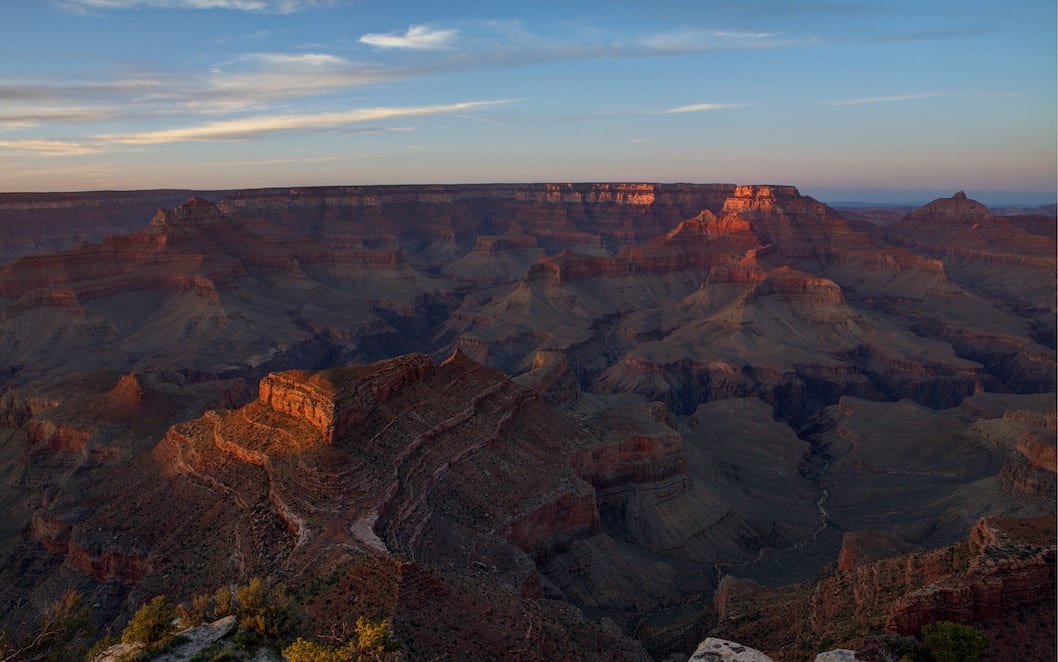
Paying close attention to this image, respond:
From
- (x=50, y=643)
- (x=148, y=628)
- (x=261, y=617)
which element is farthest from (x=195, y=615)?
(x=50, y=643)

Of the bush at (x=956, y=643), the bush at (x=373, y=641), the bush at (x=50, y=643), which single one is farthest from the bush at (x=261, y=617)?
the bush at (x=956, y=643)

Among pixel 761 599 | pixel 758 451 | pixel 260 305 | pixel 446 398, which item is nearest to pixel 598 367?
pixel 758 451

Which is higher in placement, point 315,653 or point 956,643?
point 315,653

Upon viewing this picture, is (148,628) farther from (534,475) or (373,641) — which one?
(534,475)

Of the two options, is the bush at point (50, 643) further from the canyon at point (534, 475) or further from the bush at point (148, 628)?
the canyon at point (534, 475)

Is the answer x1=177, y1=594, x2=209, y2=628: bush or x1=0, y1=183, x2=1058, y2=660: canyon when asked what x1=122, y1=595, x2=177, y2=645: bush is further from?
x1=0, y1=183, x2=1058, y2=660: canyon

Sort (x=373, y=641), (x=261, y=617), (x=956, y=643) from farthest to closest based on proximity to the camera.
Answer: (x=261, y=617) → (x=956, y=643) → (x=373, y=641)
